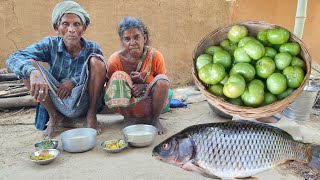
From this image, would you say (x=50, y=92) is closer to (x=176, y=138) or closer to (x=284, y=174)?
(x=176, y=138)

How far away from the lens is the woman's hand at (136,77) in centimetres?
347

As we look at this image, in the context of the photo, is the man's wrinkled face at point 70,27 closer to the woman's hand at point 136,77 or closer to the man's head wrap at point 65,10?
the man's head wrap at point 65,10

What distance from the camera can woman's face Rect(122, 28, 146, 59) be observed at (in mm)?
3291

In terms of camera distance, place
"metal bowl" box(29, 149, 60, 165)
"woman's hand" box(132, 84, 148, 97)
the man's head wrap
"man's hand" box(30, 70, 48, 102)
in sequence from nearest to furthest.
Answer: "metal bowl" box(29, 149, 60, 165), "man's hand" box(30, 70, 48, 102), the man's head wrap, "woman's hand" box(132, 84, 148, 97)

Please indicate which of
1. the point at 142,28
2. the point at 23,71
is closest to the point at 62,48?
the point at 23,71

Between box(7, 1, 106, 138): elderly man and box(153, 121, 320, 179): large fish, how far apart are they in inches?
→ 80.2

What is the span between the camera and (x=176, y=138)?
1.51 meters

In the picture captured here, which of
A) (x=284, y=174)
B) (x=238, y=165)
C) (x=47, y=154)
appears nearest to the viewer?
(x=238, y=165)

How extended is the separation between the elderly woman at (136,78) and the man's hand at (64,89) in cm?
43

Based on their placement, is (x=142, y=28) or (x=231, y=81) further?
(x=142, y=28)

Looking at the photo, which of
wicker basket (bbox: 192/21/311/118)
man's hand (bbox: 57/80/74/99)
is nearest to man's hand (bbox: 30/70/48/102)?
man's hand (bbox: 57/80/74/99)

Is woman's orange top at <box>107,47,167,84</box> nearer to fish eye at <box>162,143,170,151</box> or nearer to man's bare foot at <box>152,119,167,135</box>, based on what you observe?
man's bare foot at <box>152,119,167,135</box>

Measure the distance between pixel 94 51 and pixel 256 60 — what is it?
2.36 m

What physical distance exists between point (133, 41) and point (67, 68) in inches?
34.3
